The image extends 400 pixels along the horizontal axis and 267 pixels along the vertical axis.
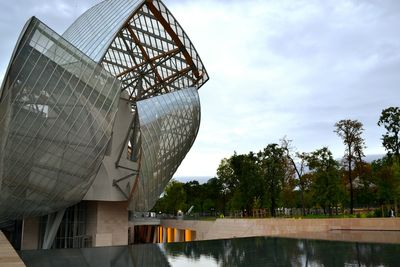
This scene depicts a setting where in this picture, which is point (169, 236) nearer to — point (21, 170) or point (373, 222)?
point (373, 222)

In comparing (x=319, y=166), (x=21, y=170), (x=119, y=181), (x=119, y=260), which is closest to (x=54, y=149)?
(x=21, y=170)

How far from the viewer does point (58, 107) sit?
19.6 meters

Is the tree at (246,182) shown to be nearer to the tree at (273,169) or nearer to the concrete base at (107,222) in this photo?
the tree at (273,169)

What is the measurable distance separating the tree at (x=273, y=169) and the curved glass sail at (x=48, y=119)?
27.3 m

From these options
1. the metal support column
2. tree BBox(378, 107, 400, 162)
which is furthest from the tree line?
the metal support column

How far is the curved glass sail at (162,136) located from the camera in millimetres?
28484

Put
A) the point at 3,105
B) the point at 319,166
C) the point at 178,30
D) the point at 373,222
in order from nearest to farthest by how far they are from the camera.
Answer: the point at 3,105 → the point at 373,222 → the point at 178,30 → the point at 319,166

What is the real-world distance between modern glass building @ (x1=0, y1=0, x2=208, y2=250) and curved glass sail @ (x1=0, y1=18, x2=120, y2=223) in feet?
0.17

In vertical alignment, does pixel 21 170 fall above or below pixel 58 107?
below

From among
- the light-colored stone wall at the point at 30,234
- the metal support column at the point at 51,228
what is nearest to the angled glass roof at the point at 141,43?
the metal support column at the point at 51,228

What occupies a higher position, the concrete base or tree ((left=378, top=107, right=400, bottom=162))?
tree ((left=378, top=107, right=400, bottom=162))

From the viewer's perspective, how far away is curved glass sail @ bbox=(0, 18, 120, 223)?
18516 millimetres

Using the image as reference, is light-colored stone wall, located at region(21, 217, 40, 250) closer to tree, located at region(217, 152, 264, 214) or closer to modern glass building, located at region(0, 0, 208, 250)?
modern glass building, located at region(0, 0, 208, 250)

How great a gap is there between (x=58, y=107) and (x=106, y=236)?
18.2 meters
